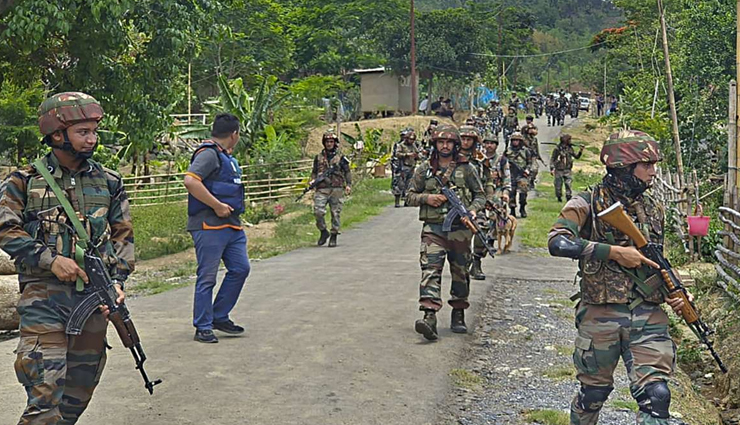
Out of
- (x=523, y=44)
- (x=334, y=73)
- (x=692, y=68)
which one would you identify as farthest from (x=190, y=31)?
(x=523, y=44)

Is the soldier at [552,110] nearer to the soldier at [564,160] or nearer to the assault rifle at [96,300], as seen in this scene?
the soldier at [564,160]

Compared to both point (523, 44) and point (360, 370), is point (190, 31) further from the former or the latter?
point (523, 44)

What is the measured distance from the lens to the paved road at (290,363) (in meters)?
5.89

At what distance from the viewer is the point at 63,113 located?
15.2ft

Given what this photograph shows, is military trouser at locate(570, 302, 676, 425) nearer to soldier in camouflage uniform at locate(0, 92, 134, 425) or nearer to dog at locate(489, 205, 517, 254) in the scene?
soldier in camouflage uniform at locate(0, 92, 134, 425)

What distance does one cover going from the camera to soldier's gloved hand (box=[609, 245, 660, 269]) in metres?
5.05

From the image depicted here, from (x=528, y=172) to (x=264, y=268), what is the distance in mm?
7478

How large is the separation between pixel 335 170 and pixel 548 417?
28.2 feet

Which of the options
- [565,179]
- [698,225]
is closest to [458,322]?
[698,225]

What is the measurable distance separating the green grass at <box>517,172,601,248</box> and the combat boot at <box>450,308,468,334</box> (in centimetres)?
377

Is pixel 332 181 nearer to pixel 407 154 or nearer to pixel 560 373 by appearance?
pixel 407 154

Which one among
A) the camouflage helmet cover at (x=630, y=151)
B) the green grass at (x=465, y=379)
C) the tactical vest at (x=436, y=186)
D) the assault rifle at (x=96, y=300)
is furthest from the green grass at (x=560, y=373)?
the assault rifle at (x=96, y=300)

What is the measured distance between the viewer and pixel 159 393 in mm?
6141

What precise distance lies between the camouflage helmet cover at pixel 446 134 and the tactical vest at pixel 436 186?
0.28 meters
